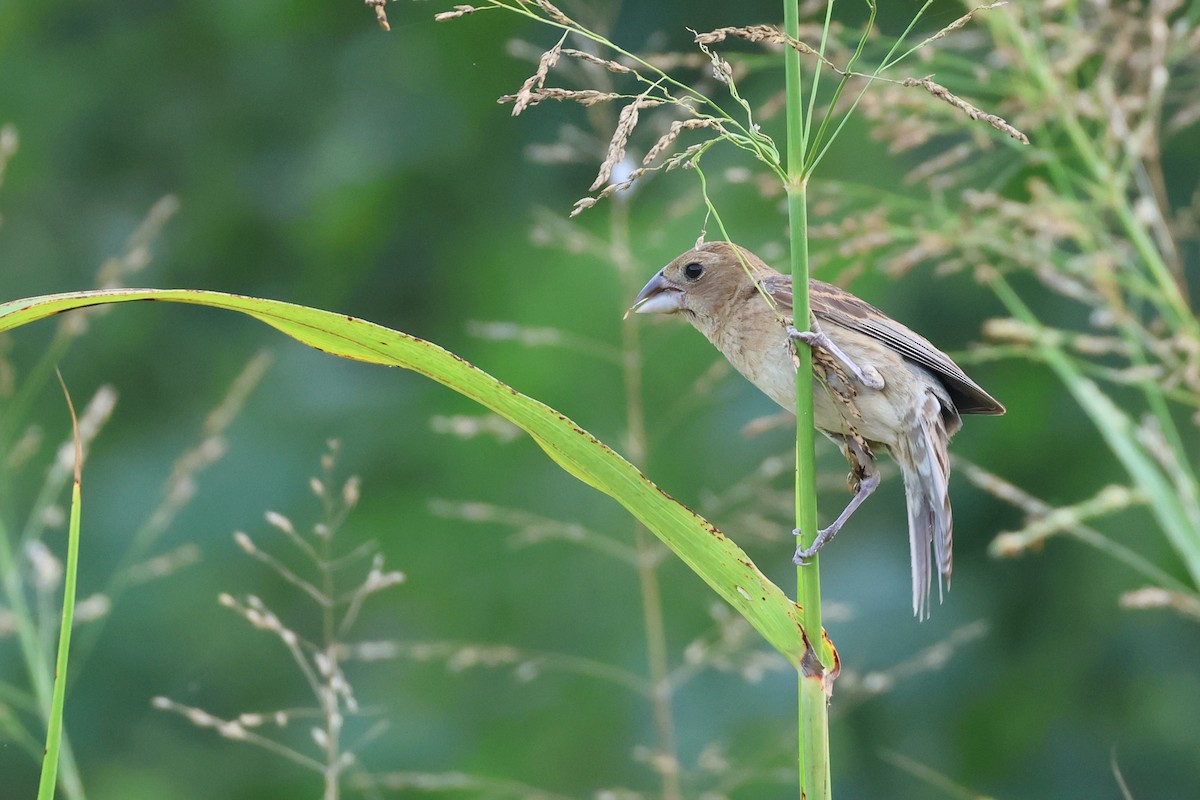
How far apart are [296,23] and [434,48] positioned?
2.09ft

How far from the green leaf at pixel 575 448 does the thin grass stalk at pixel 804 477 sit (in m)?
0.03

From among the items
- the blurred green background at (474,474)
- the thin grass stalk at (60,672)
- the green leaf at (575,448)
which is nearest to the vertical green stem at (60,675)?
the thin grass stalk at (60,672)

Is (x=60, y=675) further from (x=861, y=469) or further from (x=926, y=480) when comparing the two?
(x=926, y=480)

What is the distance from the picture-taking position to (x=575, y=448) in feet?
5.38

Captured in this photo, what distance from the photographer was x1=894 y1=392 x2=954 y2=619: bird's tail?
2.52 m

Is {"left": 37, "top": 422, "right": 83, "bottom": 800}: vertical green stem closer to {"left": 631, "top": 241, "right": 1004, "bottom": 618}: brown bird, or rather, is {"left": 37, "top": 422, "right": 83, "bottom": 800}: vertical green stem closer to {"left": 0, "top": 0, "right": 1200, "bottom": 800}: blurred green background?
{"left": 631, "top": 241, "right": 1004, "bottom": 618}: brown bird

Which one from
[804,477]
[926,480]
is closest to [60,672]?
[804,477]

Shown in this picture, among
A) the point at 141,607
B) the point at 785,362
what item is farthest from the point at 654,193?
the point at 785,362

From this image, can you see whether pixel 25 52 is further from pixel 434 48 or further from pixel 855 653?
pixel 855 653

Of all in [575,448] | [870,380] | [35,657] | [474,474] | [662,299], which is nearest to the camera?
[575,448]

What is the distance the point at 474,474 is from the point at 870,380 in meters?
3.11

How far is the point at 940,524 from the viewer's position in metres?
2.51

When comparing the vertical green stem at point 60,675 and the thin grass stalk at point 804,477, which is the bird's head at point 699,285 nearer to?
the thin grass stalk at point 804,477

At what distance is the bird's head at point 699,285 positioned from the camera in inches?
111
